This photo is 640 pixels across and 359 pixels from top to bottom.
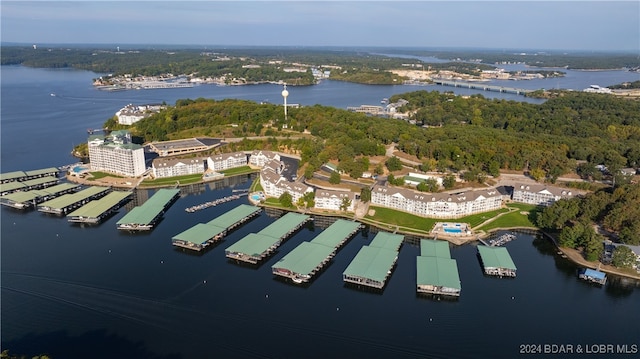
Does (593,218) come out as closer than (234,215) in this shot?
Yes

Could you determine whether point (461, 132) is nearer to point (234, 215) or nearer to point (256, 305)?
point (234, 215)

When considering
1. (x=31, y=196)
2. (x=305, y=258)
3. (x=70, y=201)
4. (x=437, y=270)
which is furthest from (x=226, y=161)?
(x=437, y=270)

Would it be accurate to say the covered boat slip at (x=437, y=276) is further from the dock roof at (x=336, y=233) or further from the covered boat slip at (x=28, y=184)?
the covered boat slip at (x=28, y=184)

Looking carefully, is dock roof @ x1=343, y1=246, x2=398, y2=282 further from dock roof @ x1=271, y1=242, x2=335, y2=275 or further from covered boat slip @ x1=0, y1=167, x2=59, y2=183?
covered boat slip @ x1=0, y1=167, x2=59, y2=183

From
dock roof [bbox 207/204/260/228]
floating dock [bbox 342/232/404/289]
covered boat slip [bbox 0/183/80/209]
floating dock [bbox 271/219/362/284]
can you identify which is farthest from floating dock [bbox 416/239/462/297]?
covered boat slip [bbox 0/183/80/209]

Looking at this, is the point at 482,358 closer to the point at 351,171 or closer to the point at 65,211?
the point at 351,171

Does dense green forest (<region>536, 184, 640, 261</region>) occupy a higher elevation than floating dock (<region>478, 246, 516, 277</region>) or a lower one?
higher
